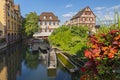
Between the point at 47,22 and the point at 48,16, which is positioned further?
the point at 48,16

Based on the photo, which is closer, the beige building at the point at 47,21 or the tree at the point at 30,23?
the tree at the point at 30,23

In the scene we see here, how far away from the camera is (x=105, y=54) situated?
388 centimetres

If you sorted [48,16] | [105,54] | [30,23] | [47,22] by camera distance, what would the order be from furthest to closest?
[48,16], [47,22], [30,23], [105,54]

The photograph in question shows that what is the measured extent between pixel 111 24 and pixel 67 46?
1191 inches

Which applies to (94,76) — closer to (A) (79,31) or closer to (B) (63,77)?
(B) (63,77)

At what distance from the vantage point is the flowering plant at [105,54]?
152 inches

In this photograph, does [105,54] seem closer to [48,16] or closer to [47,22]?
[47,22]

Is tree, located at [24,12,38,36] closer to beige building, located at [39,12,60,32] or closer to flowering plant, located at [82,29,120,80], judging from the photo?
beige building, located at [39,12,60,32]

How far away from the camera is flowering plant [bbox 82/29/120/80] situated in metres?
3.85

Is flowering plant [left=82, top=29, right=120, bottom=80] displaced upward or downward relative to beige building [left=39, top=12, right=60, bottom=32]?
downward

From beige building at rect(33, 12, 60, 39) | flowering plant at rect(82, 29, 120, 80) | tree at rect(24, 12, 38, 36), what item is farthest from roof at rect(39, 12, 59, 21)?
flowering plant at rect(82, 29, 120, 80)

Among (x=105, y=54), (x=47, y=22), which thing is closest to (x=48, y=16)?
(x=47, y=22)

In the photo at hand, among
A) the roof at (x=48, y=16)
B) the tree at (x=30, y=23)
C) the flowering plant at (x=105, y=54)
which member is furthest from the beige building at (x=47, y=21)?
the flowering plant at (x=105, y=54)

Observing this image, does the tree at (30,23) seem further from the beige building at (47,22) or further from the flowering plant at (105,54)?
the flowering plant at (105,54)
